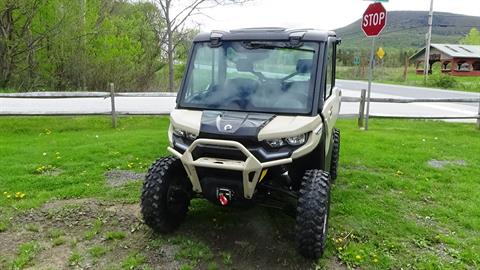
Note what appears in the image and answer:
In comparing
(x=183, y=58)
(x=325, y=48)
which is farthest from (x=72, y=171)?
(x=183, y=58)

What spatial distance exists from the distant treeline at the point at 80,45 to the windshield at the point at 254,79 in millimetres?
13896

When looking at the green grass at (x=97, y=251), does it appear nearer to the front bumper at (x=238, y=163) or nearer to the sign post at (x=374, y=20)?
the front bumper at (x=238, y=163)

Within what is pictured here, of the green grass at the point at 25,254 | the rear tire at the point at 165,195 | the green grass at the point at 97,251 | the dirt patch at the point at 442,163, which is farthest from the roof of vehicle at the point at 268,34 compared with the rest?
the dirt patch at the point at 442,163

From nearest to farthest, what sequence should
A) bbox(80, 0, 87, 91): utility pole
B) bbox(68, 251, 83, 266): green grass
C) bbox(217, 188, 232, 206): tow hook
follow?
bbox(217, 188, 232, 206): tow hook < bbox(68, 251, 83, 266): green grass < bbox(80, 0, 87, 91): utility pole

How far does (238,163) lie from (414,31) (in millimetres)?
120473

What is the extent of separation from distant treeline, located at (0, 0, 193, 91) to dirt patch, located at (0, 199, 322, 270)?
13.2m

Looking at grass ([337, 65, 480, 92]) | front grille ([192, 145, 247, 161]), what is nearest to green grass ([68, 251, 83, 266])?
front grille ([192, 145, 247, 161])

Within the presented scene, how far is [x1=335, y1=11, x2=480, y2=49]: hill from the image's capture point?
97.9m

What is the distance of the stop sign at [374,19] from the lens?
9.23 meters

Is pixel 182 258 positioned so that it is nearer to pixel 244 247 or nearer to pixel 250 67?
pixel 244 247

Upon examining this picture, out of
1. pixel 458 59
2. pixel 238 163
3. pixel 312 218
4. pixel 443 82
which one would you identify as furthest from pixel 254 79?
pixel 458 59

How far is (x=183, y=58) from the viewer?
72.8 ft

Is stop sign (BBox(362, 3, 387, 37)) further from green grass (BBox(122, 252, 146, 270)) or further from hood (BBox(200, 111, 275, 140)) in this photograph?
green grass (BBox(122, 252, 146, 270))

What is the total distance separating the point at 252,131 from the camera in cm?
347
